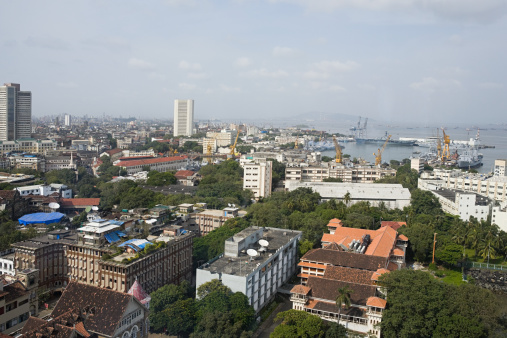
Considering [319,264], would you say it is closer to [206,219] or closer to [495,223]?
[206,219]

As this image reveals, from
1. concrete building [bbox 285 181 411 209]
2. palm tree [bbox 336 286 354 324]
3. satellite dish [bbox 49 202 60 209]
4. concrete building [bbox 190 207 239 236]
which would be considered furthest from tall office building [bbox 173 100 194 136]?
palm tree [bbox 336 286 354 324]

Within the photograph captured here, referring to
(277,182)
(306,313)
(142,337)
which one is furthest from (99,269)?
(277,182)

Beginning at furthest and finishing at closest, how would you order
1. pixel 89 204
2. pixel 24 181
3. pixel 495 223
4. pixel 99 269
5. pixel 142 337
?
1. pixel 24 181
2. pixel 89 204
3. pixel 495 223
4. pixel 99 269
5. pixel 142 337

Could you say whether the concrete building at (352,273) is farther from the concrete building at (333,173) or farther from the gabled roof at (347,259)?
the concrete building at (333,173)

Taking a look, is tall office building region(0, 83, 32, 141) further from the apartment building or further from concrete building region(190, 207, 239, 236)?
concrete building region(190, 207, 239, 236)

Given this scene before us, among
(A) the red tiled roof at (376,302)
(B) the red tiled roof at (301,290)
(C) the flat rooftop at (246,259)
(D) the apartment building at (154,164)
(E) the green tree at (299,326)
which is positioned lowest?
(E) the green tree at (299,326)

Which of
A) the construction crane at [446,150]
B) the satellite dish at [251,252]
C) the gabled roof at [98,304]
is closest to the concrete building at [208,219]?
the satellite dish at [251,252]
